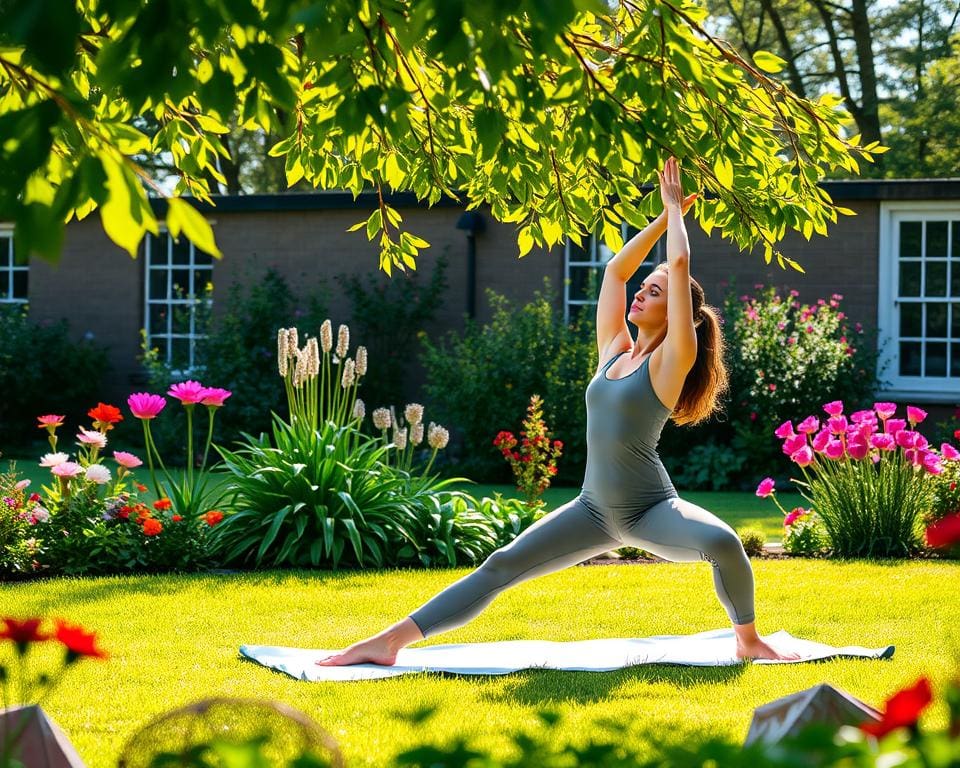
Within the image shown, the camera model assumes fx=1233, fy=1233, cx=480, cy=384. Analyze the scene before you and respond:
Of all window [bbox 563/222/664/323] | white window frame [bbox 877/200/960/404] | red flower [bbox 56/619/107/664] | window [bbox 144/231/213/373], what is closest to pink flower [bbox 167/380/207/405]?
red flower [bbox 56/619/107/664]

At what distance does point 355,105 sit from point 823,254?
38.6 ft

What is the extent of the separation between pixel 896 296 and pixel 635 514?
32.7ft

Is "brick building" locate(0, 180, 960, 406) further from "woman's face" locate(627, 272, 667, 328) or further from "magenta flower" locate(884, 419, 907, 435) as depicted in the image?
"woman's face" locate(627, 272, 667, 328)

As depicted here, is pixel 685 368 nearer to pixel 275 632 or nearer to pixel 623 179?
pixel 623 179

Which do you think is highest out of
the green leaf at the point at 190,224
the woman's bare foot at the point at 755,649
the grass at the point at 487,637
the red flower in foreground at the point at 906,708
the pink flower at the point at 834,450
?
the green leaf at the point at 190,224

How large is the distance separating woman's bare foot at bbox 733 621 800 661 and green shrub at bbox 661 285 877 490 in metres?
7.49

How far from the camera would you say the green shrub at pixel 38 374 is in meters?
15.7

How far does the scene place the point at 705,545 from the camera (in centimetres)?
490

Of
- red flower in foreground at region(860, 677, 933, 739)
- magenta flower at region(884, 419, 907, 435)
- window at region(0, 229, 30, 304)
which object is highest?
window at region(0, 229, 30, 304)

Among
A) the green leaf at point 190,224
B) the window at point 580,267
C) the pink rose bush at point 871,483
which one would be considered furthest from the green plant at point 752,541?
the green leaf at point 190,224

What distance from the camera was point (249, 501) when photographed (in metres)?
7.98

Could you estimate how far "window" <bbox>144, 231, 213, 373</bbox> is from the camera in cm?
1681

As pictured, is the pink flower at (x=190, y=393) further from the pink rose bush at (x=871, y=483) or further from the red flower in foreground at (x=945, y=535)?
the red flower in foreground at (x=945, y=535)

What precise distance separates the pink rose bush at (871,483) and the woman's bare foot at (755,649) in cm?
308
